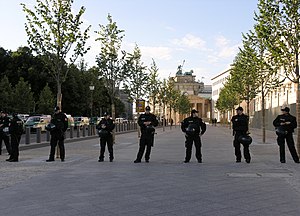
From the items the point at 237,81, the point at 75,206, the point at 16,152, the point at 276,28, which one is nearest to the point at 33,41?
the point at 16,152

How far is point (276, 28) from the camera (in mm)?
18266

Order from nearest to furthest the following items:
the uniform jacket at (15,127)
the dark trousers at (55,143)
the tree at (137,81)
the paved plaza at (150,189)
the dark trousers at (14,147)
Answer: the paved plaza at (150,189) → the dark trousers at (55,143) → the dark trousers at (14,147) → the uniform jacket at (15,127) → the tree at (137,81)

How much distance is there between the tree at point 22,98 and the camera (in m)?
55.9

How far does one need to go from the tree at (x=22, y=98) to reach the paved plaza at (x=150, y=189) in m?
42.2

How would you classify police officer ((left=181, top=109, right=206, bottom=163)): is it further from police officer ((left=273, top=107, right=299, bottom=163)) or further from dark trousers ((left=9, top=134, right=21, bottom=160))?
dark trousers ((left=9, top=134, right=21, bottom=160))

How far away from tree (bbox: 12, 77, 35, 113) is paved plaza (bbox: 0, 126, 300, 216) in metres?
42.2

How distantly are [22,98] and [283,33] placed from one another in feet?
144

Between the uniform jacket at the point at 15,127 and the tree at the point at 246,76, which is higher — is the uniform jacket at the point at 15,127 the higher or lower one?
the lower one

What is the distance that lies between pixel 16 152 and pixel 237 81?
1954cm

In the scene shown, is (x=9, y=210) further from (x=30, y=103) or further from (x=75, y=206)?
(x=30, y=103)

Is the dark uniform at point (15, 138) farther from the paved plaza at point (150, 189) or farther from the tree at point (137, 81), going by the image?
the tree at point (137, 81)

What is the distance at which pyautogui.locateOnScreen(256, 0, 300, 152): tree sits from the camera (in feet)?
57.7

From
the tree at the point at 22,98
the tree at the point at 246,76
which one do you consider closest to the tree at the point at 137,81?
the tree at the point at 246,76

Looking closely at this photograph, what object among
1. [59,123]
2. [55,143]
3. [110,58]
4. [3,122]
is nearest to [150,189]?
[59,123]
